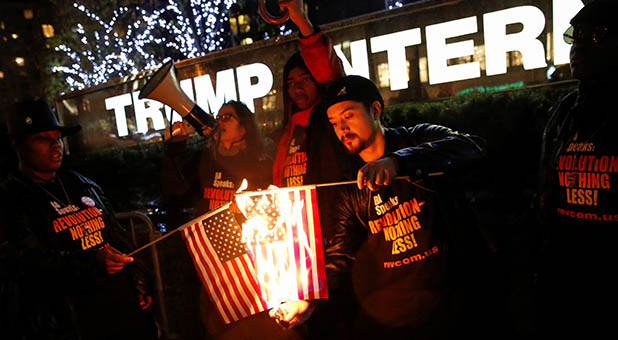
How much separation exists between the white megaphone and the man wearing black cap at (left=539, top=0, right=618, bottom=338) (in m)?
3.26

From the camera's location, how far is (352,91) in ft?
8.48

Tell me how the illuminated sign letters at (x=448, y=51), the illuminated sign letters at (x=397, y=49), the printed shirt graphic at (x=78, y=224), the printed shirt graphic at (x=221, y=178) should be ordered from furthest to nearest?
the illuminated sign letters at (x=397, y=49) → the illuminated sign letters at (x=448, y=51) → the printed shirt graphic at (x=221, y=178) → the printed shirt graphic at (x=78, y=224)

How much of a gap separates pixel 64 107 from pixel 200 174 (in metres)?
8.81

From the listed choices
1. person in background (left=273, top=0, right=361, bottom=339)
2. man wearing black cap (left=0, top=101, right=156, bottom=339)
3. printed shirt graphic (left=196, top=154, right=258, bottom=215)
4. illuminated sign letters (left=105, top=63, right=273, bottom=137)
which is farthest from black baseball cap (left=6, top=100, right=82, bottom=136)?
illuminated sign letters (left=105, top=63, right=273, bottom=137)

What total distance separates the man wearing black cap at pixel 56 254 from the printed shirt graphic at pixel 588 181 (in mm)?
3287

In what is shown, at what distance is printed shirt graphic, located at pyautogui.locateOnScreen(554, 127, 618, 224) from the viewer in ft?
8.16

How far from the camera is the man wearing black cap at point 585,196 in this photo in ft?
8.23

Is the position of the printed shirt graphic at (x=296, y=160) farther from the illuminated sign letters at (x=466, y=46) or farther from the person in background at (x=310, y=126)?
the illuminated sign letters at (x=466, y=46)

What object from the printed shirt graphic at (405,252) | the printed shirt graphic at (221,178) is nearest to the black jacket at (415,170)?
the printed shirt graphic at (405,252)

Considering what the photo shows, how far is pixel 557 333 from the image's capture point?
2805 millimetres

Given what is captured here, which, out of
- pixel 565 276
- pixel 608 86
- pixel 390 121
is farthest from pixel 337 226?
pixel 390 121

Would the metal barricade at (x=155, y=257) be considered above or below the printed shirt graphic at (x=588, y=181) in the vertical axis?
below

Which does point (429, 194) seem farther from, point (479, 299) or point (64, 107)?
point (64, 107)

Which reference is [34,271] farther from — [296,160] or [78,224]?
[296,160]
